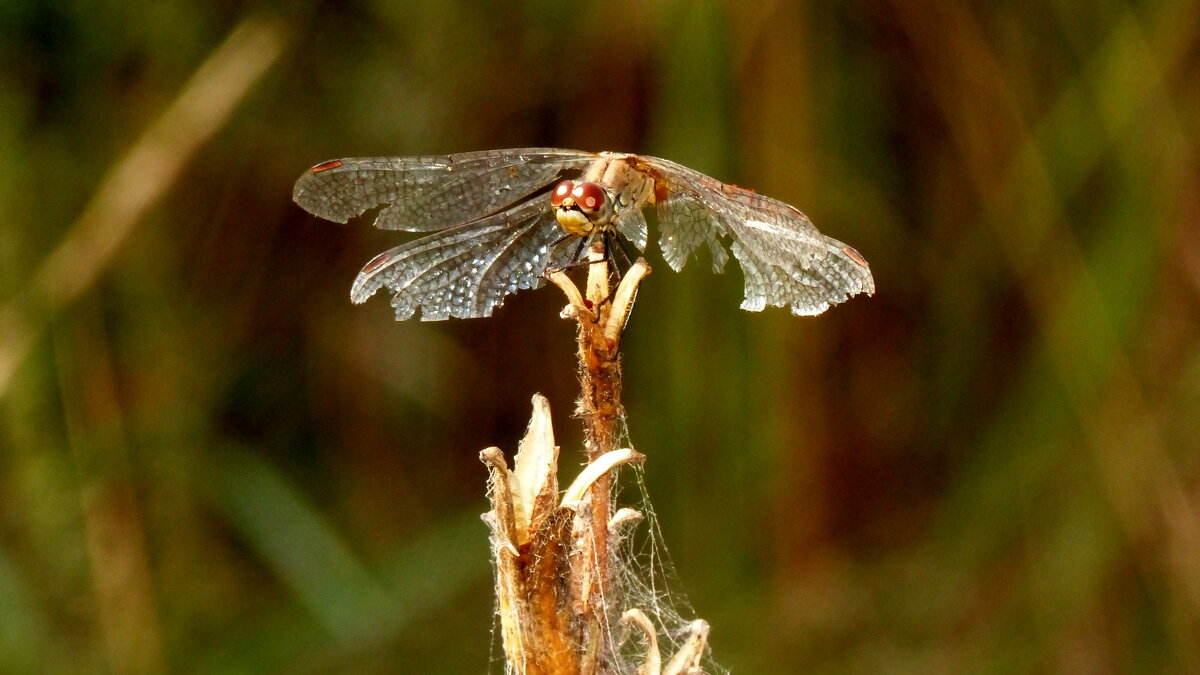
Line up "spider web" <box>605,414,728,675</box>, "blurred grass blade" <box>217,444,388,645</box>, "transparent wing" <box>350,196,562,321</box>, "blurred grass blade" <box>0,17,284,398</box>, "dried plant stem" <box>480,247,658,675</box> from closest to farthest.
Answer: "dried plant stem" <box>480,247,658,675</box>, "spider web" <box>605,414,728,675</box>, "transparent wing" <box>350,196,562,321</box>, "blurred grass blade" <box>0,17,284,398</box>, "blurred grass blade" <box>217,444,388,645</box>

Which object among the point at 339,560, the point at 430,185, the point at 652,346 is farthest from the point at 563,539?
the point at 339,560

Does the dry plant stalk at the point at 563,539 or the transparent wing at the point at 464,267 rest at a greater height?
the transparent wing at the point at 464,267

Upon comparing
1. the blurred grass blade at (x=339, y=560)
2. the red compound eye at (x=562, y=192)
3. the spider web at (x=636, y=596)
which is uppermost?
the red compound eye at (x=562, y=192)

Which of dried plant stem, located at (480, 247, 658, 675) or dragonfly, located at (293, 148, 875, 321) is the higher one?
dragonfly, located at (293, 148, 875, 321)

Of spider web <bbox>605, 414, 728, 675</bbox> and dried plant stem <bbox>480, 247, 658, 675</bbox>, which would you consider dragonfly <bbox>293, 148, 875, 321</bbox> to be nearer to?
spider web <bbox>605, 414, 728, 675</bbox>

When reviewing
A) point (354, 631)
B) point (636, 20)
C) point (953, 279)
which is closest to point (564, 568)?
point (354, 631)

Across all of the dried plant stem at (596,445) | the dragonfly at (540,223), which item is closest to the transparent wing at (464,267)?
the dragonfly at (540,223)

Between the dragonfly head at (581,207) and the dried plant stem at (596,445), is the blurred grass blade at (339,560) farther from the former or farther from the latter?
the dried plant stem at (596,445)

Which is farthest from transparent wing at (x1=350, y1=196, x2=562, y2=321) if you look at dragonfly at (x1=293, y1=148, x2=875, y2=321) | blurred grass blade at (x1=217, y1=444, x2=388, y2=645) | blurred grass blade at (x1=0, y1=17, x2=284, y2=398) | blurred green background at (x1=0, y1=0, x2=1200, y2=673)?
blurred grass blade at (x1=217, y1=444, x2=388, y2=645)
